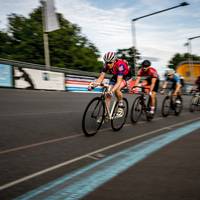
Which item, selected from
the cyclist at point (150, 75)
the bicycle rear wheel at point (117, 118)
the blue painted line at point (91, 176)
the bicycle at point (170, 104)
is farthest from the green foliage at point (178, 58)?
the blue painted line at point (91, 176)

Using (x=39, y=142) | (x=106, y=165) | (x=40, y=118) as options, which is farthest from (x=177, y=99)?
(x=106, y=165)

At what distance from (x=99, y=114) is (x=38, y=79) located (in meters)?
11.8

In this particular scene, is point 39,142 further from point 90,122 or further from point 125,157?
point 125,157

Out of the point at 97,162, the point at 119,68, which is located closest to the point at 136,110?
the point at 119,68

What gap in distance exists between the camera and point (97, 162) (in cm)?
467

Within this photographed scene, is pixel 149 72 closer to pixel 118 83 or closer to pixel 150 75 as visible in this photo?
pixel 150 75

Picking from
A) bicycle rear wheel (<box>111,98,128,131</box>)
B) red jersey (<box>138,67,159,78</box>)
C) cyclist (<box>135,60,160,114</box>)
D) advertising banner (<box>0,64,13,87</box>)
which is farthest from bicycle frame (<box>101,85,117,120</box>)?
advertising banner (<box>0,64,13,87</box>)

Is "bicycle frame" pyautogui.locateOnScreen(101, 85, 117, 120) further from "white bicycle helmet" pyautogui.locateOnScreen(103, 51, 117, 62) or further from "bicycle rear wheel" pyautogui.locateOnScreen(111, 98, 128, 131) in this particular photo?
"white bicycle helmet" pyautogui.locateOnScreen(103, 51, 117, 62)

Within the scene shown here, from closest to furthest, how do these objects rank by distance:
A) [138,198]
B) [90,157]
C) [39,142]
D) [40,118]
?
1. [138,198]
2. [90,157]
3. [39,142]
4. [40,118]

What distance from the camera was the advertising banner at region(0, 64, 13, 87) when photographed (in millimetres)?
15961

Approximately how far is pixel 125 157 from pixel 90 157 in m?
0.53

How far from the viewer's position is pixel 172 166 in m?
4.40

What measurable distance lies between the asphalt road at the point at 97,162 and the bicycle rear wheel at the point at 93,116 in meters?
0.18

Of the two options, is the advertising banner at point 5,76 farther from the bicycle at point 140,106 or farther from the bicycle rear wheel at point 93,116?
the bicycle rear wheel at point 93,116
